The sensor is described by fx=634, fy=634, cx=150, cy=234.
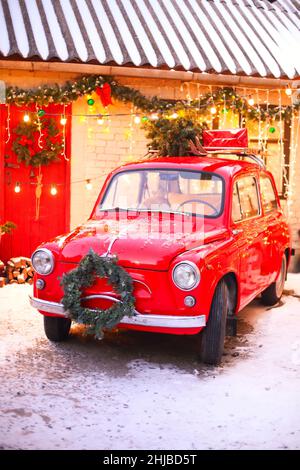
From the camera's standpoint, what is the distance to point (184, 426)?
4215 mm

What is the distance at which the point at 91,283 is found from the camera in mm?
5328

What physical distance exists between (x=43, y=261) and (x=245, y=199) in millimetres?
2238

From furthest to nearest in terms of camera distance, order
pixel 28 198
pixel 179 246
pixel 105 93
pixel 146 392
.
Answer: pixel 28 198 → pixel 105 93 → pixel 179 246 → pixel 146 392

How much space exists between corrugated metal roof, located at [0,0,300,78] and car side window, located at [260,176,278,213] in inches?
106

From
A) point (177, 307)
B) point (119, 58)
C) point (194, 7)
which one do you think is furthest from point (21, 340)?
point (194, 7)

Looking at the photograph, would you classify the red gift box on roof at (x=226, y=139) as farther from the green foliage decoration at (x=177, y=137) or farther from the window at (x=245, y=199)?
the window at (x=245, y=199)

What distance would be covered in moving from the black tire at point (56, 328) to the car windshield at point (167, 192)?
4.06 ft

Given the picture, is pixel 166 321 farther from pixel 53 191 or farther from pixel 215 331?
pixel 53 191

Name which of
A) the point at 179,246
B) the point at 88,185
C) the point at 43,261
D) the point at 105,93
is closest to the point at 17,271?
the point at 88,185

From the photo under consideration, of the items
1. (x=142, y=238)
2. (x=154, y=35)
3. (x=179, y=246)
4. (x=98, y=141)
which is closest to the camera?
(x=179, y=246)

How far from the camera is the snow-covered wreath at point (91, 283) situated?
5.14 metres

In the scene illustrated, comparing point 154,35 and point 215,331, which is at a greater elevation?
point 154,35

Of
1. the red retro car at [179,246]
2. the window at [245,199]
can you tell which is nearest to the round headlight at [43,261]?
the red retro car at [179,246]

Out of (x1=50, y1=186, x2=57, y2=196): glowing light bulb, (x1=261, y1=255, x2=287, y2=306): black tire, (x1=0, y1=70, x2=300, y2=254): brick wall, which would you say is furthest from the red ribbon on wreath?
(x1=261, y1=255, x2=287, y2=306): black tire
